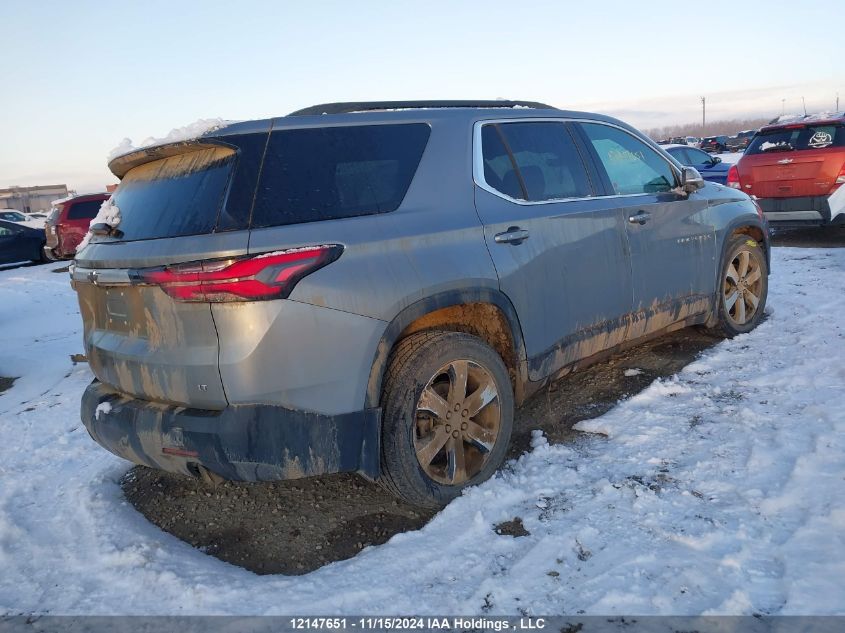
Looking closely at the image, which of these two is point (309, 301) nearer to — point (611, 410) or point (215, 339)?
point (215, 339)

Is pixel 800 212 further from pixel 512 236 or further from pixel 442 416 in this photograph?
pixel 442 416

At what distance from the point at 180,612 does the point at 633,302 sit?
9.94 ft

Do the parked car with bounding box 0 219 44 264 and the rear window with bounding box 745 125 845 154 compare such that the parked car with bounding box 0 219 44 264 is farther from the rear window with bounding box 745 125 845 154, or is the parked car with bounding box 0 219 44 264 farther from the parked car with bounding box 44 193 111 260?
the rear window with bounding box 745 125 845 154

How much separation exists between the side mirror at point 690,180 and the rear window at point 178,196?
323 centimetres

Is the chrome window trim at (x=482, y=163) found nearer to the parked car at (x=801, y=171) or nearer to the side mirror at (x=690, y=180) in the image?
the side mirror at (x=690, y=180)

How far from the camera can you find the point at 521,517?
2.96 m

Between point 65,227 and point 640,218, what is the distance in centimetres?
1565

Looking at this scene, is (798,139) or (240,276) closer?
(240,276)

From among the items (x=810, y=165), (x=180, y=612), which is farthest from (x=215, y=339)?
(x=810, y=165)

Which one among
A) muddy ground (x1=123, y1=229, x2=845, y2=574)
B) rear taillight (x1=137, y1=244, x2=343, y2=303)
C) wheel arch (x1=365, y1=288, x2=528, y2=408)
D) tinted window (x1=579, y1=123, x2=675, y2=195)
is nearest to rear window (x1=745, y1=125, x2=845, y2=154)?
tinted window (x1=579, y1=123, x2=675, y2=195)

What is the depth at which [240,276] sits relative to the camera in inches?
97.8

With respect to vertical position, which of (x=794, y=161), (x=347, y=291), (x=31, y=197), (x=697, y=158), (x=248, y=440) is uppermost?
(x=31, y=197)

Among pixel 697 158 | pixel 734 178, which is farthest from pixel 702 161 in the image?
pixel 734 178

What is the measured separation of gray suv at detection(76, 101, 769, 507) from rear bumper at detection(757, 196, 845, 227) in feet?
21.2
